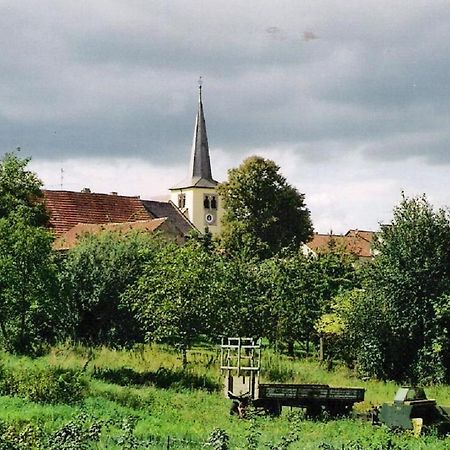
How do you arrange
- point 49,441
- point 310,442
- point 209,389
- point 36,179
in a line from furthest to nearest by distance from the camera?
point 36,179
point 209,389
point 310,442
point 49,441

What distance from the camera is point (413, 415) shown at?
19.1 meters

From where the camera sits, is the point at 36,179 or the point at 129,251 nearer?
the point at 129,251

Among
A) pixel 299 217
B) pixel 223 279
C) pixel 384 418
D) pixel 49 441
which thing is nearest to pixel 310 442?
pixel 384 418

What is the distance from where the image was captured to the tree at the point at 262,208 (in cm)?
5784

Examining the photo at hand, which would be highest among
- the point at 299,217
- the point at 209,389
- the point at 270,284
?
the point at 299,217

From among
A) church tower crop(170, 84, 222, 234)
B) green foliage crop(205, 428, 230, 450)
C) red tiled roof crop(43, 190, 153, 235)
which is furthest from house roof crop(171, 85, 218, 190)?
green foliage crop(205, 428, 230, 450)

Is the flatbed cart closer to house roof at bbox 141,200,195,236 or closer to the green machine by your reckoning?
the green machine

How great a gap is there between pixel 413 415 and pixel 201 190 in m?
68.5

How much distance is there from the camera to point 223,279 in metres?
32.7

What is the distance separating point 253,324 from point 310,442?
17.1 metres

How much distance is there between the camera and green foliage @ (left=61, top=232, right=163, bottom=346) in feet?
101

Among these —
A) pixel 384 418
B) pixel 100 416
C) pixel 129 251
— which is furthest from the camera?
pixel 129 251

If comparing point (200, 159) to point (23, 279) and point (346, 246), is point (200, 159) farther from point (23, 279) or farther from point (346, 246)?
point (23, 279)

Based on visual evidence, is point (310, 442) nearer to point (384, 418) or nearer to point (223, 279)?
point (384, 418)
